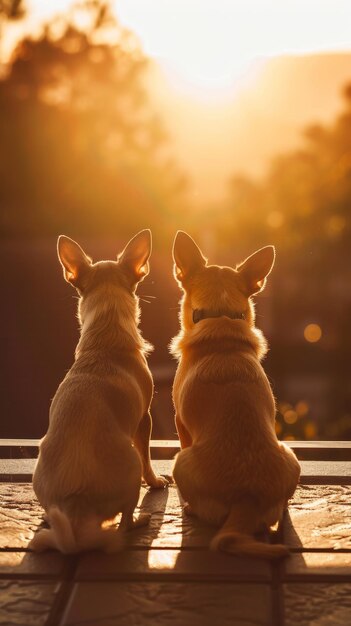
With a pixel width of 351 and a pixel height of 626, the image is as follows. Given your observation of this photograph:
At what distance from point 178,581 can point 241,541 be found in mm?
430

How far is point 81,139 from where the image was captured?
17.8 meters

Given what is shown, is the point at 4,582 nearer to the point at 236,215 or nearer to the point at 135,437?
the point at 135,437

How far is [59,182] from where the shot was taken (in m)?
17.6

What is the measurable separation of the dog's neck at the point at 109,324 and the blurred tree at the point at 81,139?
12.1 metres

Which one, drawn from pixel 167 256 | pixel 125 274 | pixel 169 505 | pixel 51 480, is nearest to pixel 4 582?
pixel 51 480

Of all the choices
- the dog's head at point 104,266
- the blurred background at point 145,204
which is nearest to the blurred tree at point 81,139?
the blurred background at point 145,204

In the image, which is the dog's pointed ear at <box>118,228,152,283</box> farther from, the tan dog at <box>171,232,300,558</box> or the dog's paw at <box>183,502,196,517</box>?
the dog's paw at <box>183,502,196,517</box>

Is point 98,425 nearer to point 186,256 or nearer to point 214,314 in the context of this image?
point 214,314

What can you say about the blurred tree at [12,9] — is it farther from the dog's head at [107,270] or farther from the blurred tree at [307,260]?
the dog's head at [107,270]

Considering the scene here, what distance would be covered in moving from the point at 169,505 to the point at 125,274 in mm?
1523

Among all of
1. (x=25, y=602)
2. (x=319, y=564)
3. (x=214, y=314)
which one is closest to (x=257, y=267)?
(x=214, y=314)

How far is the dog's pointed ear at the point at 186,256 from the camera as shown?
5.51 m

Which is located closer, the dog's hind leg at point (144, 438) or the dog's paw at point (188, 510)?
the dog's paw at point (188, 510)

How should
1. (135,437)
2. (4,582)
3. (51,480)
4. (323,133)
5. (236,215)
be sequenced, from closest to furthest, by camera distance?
(4,582) → (51,480) → (135,437) → (236,215) → (323,133)
